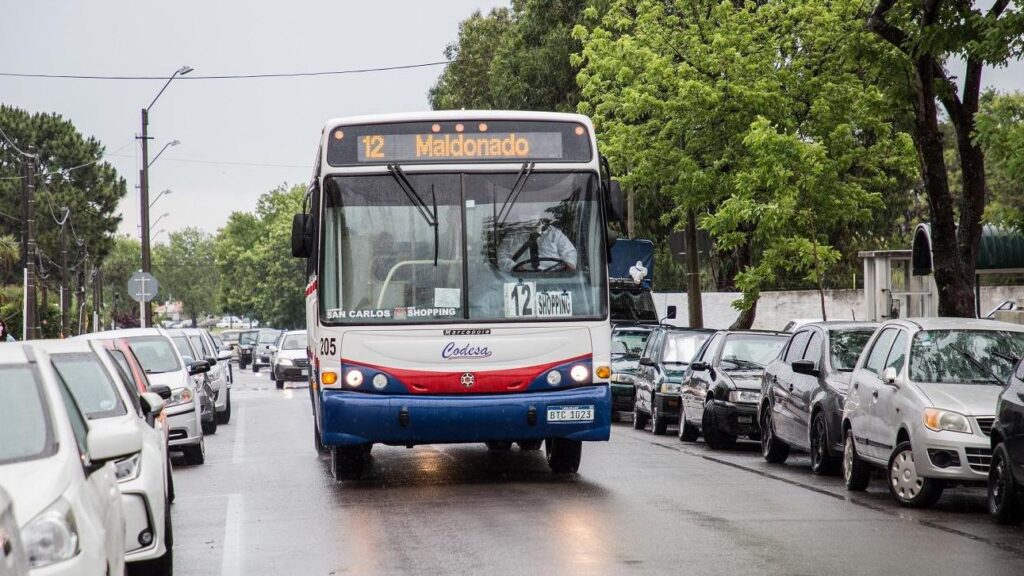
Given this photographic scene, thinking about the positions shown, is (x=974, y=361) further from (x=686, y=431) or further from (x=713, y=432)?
(x=686, y=431)

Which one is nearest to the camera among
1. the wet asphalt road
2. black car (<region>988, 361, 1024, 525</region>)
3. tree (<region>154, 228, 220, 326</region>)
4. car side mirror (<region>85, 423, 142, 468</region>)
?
car side mirror (<region>85, 423, 142, 468</region>)

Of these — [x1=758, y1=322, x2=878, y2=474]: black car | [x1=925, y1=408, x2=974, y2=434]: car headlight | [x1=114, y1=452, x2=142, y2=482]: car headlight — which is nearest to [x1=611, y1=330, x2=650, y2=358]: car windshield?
[x1=758, y1=322, x2=878, y2=474]: black car

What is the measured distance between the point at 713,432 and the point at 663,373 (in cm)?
322

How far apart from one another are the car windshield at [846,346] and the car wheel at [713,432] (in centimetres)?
357

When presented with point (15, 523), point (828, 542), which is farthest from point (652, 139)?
point (15, 523)

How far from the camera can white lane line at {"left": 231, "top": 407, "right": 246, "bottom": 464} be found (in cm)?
1917

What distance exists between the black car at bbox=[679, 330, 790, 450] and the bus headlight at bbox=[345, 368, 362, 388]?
7.19 meters

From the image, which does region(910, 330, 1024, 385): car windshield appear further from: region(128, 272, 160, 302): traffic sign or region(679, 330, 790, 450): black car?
region(128, 272, 160, 302): traffic sign

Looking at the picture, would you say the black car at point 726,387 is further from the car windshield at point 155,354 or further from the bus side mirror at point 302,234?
the bus side mirror at point 302,234

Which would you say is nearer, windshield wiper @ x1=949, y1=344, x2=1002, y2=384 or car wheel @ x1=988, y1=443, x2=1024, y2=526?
car wheel @ x1=988, y1=443, x2=1024, y2=526

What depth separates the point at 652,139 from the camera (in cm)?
3177

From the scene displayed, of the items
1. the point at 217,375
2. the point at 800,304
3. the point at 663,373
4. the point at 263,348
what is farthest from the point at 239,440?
the point at 263,348

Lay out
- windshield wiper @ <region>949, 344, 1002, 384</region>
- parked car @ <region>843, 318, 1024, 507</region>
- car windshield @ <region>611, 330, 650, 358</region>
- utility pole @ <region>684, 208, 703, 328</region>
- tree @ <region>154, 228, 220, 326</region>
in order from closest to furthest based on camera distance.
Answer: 1. parked car @ <region>843, 318, 1024, 507</region>
2. windshield wiper @ <region>949, 344, 1002, 384</region>
3. car windshield @ <region>611, 330, 650, 358</region>
4. utility pole @ <region>684, 208, 703, 328</region>
5. tree @ <region>154, 228, 220, 326</region>

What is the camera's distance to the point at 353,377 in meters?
14.0
